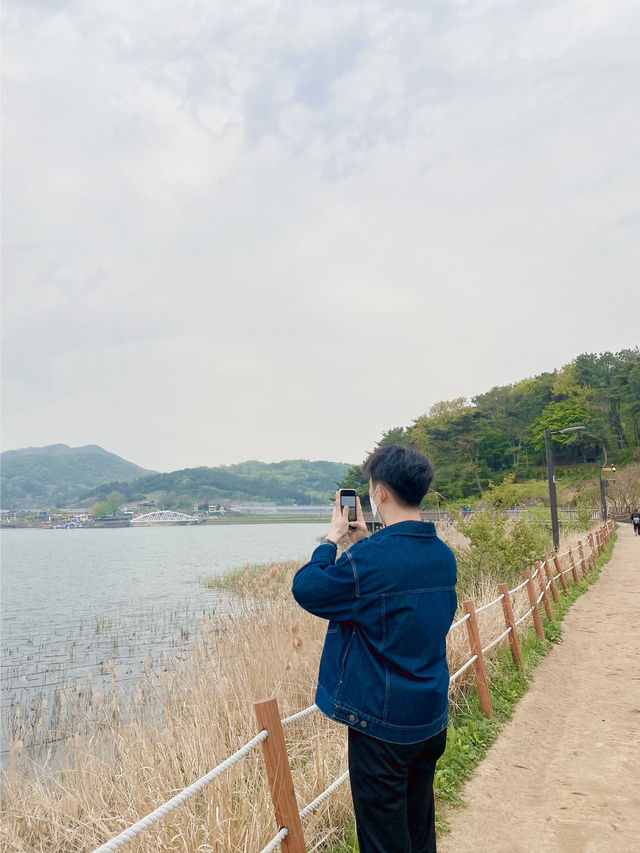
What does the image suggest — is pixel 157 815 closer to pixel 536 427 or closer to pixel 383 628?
pixel 383 628

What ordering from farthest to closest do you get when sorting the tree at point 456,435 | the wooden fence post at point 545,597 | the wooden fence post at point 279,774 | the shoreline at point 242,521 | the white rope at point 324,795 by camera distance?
the shoreline at point 242,521 → the tree at point 456,435 → the wooden fence post at point 545,597 → the white rope at point 324,795 → the wooden fence post at point 279,774

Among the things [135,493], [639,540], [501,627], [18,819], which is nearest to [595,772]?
[501,627]

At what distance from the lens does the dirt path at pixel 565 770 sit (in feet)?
12.9

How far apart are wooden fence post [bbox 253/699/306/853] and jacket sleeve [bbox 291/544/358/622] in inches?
25.4

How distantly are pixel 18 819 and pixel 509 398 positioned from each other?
309 feet

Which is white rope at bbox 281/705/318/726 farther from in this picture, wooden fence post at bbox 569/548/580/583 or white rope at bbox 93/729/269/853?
A: wooden fence post at bbox 569/548/580/583

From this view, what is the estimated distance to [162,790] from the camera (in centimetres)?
375

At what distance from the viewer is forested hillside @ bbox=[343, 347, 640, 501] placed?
2881 inches

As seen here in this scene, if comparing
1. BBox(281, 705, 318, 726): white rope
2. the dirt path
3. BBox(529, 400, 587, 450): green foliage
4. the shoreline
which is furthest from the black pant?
the shoreline

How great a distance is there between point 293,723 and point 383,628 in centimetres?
386

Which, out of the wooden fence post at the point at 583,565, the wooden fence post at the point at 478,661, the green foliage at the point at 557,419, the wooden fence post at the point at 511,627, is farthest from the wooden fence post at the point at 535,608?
the green foliage at the point at 557,419

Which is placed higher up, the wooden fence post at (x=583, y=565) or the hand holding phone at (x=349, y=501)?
the hand holding phone at (x=349, y=501)

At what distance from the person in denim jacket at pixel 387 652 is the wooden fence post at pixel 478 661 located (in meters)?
3.84

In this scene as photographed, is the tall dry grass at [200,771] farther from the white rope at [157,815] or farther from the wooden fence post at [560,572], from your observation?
the wooden fence post at [560,572]
